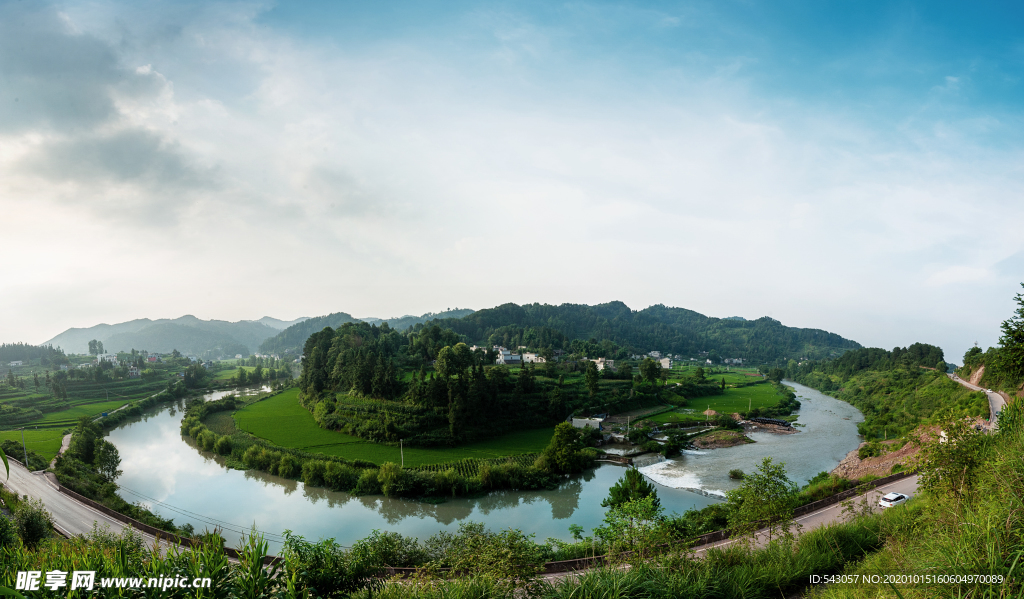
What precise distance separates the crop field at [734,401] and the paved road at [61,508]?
123ft

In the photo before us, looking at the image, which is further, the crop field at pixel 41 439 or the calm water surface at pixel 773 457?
the crop field at pixel 41 439

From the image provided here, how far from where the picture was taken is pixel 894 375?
180 ft

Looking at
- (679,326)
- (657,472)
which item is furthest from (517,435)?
(679,326)

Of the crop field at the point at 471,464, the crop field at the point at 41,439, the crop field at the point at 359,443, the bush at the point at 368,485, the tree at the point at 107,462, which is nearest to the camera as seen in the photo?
the bush at the point at 368,485

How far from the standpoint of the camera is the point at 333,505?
2447cm

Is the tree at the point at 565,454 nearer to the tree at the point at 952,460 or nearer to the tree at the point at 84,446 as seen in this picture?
the tree at the point at 952,460

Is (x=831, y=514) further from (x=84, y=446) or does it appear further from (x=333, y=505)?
(x=84, y=446)

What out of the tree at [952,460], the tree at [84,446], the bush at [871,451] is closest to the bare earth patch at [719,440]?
the bush at [871,451]

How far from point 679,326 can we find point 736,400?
11463 centimetres

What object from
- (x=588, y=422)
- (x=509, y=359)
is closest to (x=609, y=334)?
(x=509, y=359)

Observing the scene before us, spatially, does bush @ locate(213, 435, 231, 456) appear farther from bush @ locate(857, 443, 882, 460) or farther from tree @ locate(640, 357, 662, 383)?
tree @ locate(640, 357, 662, 383)

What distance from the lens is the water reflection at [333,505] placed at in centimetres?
2220

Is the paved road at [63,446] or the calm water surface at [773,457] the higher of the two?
the paved road at [63,446]

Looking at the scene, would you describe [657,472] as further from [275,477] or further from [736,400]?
[736,400]
